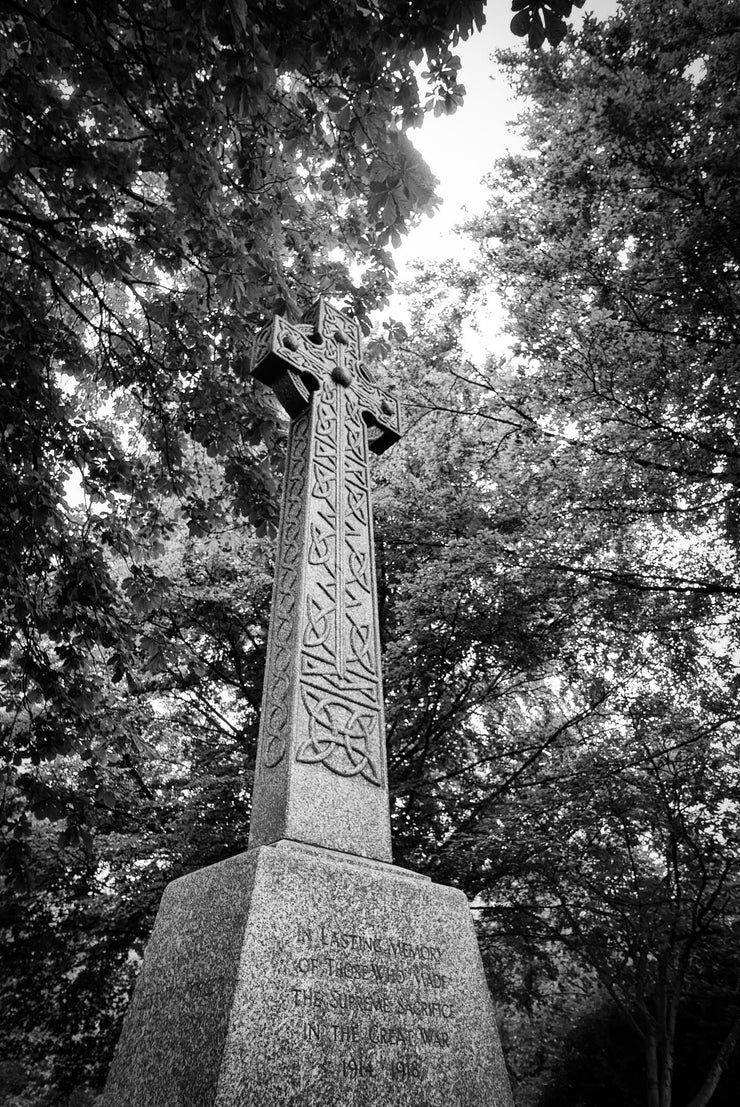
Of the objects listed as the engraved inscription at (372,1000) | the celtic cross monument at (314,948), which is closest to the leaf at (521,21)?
the celtic cross monument at (314,948)

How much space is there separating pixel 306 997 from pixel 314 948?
0.43 feet

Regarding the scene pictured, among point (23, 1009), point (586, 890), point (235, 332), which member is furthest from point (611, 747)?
point (23, 1009)

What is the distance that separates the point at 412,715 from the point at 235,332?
600 centimetres

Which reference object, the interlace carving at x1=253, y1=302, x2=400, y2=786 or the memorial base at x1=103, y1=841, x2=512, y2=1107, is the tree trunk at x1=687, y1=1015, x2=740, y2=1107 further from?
the interlace carving at x1=253, y1=302, x2=400, y2=786

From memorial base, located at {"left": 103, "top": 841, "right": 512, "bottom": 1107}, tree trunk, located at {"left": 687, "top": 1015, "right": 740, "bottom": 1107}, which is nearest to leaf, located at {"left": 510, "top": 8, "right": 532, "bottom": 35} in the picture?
memorial base, located at {"left": 103, "top": 841, "right": 512, "bottom": 1107}

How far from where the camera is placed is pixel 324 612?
3.06 meters

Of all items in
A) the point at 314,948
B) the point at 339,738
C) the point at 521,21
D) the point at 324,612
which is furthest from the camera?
the point at 324,612

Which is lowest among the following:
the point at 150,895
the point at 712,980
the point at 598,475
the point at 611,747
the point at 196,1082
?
the point at 196,1082

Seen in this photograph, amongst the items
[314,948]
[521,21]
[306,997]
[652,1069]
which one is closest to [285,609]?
[314,948]

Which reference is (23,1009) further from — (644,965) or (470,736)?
(644,965)

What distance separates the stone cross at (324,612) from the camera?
250 centimetres

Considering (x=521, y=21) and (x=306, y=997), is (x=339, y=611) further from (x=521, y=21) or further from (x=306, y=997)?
(x=521, y=21)

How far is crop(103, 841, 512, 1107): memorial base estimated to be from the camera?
5.57 feet

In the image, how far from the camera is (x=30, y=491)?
4.83m
